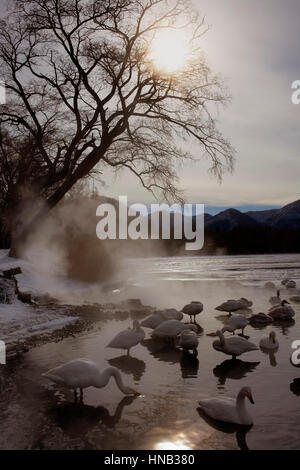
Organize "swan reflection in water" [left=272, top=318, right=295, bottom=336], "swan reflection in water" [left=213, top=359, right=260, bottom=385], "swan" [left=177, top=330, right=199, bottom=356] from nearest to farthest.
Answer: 1. "swan reflection in water" [left=213, top=359, right=260, bottom=385]
2. "swan" [left=177, top=330, right=199, bottom=356]
3. "swan reflection in water" [left=272, top=318, right=295, bottom=336]

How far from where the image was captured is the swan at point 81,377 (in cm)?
798

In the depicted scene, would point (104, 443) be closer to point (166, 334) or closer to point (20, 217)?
point (166, 334)

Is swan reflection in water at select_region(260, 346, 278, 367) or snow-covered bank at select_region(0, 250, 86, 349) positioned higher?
snow-covered bank at select_region(0, 250, 86, 349)

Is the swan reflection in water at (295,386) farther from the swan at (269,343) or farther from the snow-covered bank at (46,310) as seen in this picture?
the snow-covered bank at (46,310)

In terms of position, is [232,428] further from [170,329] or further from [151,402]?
[170,329]

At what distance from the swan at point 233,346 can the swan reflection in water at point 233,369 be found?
0.73 ft

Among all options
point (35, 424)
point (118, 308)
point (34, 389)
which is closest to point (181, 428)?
point (35, 424)

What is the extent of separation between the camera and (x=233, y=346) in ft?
36.5

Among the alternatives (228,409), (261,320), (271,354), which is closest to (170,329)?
(271,354)

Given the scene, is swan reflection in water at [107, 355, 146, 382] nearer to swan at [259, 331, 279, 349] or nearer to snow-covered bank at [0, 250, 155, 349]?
snow-covered bank at [0, 250, 155, 349]

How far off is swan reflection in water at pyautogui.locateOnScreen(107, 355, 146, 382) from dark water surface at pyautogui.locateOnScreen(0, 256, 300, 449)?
0.02m

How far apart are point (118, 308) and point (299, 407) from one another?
12.5 m

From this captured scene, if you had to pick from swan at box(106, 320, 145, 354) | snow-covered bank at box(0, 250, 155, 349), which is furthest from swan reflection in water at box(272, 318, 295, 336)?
swan at box(106, 320, 145, 354)

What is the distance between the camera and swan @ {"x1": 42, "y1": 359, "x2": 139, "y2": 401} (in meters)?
7.98
